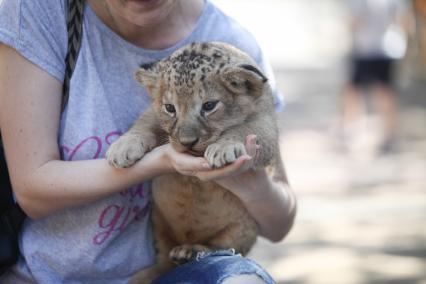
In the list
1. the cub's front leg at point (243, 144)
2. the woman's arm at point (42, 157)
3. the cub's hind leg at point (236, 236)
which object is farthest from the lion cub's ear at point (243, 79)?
the cub's hind leg at point (236, 236)

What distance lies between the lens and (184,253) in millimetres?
3371

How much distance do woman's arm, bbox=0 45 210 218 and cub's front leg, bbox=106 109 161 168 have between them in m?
0.04

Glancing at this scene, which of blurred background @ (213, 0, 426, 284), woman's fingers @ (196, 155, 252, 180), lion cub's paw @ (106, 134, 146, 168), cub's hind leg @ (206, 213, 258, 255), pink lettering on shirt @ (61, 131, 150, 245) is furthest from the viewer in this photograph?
blurred background @ (213, 0, 426, 284)

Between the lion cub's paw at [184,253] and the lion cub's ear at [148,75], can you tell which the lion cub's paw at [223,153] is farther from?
the lion cub's paw at [184,253]

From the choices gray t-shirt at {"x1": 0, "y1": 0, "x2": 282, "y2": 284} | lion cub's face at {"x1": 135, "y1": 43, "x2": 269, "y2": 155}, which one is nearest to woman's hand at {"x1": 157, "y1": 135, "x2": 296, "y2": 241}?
lion cub's face at {"x1": 135, "y1": 43, "x2": 269, "y2": 155}

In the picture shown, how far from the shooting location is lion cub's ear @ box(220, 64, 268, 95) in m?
3.25

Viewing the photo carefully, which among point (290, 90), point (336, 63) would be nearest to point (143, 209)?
point (290, 90)

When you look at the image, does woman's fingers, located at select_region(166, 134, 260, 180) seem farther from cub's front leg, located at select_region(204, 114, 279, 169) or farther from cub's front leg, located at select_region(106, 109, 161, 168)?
cub's front leg, located at select_region(106, 109, 161, 168)

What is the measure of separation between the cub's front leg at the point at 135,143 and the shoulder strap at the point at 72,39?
0.28 metres

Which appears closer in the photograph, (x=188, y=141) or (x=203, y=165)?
(x=203, y=165)

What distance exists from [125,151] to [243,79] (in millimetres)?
588

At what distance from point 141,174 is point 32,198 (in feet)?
1.41

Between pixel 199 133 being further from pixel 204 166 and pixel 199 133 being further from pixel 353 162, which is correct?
pixel 353 162

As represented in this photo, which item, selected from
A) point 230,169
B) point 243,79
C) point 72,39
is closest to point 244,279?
point 230,169
